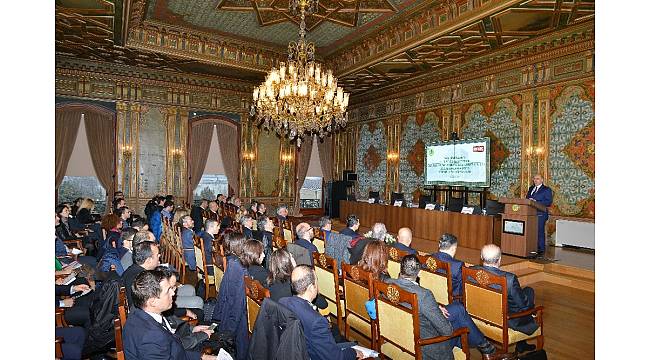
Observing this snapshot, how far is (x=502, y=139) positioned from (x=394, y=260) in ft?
21.5

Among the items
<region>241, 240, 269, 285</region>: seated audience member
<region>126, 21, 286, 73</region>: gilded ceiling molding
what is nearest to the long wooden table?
<region>126, 21, 286, 73</region>: gilded ceiling molding

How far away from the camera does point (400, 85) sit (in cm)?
1212

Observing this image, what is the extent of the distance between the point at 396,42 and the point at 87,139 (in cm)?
850

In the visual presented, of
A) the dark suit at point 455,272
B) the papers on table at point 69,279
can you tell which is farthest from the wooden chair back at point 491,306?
the papers on table at point 69,279

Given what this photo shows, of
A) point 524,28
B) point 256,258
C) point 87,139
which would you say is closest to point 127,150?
point 87,139

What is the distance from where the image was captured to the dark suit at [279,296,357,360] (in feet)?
7.98

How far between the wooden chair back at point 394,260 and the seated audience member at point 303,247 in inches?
33.4

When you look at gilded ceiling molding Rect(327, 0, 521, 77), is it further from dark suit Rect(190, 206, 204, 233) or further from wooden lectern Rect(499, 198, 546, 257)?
dark suit Rect(190, 206, 204, 233)

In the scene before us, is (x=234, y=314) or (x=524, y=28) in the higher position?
(x=524, y=28)

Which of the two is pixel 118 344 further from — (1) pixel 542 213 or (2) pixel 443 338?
(1) pixel 542 213

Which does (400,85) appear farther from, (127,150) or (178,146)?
(127,150)

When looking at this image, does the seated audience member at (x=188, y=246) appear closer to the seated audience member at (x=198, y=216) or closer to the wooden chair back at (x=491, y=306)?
the seated audience member at (x=198, y=216)

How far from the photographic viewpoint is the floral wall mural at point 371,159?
13.0 meters

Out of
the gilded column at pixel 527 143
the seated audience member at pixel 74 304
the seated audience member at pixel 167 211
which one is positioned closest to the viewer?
the seated audience member at pixel 74 304
